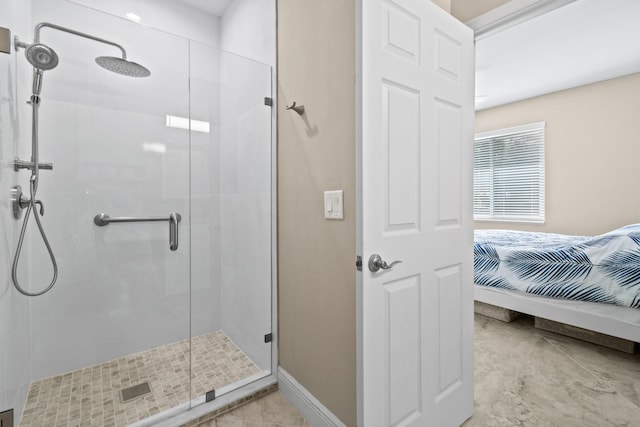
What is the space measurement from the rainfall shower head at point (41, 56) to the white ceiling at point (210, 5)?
4.36 ft

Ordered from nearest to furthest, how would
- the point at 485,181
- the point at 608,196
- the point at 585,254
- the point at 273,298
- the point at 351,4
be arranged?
the point at 351,4 < the point at 273,298 < the point at 585,254 < the point at 608,196 < the point at 485,181

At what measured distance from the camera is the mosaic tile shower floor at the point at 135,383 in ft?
4.83

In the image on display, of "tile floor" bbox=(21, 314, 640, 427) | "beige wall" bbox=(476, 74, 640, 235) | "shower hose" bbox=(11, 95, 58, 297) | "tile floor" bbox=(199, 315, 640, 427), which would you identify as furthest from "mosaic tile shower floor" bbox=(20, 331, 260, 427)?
"beige wall" bbox=(476, 74, 640, 235)

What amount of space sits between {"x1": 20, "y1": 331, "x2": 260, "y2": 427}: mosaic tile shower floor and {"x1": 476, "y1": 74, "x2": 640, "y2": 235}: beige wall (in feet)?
Answer: 14.9

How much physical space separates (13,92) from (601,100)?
560 centimetres

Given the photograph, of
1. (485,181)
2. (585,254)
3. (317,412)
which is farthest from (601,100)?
(317,412)

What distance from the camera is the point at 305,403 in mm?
1582

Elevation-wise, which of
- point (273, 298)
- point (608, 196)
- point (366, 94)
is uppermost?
point (366, 94)

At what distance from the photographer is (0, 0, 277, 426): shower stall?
4.67 ft

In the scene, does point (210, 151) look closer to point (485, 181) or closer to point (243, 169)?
point (243, 169)

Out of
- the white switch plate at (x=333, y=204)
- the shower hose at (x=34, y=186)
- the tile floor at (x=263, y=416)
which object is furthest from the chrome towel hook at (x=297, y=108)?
the tile floor at (x=263, y=416)

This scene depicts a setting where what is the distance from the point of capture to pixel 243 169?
1.95 metres

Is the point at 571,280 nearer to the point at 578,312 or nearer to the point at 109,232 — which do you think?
the point at 578,312

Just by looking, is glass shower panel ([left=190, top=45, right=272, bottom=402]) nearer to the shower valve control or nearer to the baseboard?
the baseboard
